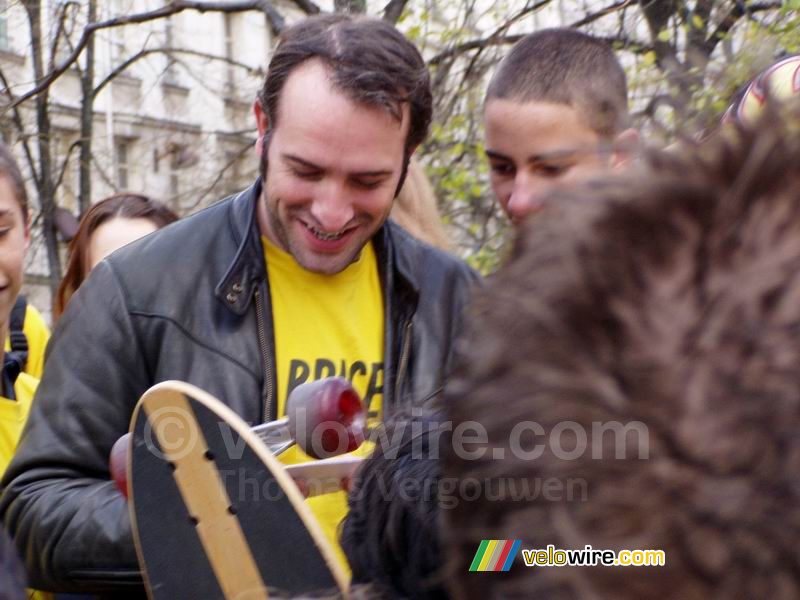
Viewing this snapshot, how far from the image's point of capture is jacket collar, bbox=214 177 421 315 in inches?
97.4

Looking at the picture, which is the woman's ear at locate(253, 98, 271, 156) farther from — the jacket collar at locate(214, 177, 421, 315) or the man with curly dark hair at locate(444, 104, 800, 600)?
the man with curly dark hair at locate(444, 104, 800, 600)

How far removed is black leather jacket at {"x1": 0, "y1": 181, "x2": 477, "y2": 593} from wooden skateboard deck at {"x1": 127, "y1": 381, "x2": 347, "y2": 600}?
20.6 inches

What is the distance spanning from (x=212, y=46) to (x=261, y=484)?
21.5 m

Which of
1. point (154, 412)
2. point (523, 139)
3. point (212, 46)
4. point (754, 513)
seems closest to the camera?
point (754, 513)

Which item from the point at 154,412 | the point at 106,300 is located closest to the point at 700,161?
the point at 154,412

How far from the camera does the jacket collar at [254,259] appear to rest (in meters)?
2.47

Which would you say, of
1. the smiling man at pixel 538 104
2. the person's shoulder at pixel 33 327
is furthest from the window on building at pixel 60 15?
the smiling man at pixel 538 104

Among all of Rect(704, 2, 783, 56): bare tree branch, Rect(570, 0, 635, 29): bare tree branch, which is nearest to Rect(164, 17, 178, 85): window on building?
Rect(570, 0, 635, 29): bare tree branch

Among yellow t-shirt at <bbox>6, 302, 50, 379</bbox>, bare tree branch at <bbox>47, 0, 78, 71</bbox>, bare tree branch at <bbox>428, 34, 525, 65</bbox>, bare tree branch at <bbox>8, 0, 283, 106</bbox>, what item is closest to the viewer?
yellow t-shirt at <bbox>6, 302, 50, 379</bbox>

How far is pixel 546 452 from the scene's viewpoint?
0.75 metres

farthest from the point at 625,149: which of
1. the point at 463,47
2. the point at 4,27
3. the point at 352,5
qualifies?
the point at 4,27

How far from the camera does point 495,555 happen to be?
0.79 metres

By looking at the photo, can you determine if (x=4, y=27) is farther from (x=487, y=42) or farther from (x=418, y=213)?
(x=418, y=213)

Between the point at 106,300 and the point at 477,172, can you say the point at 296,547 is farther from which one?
the point at 477,172
